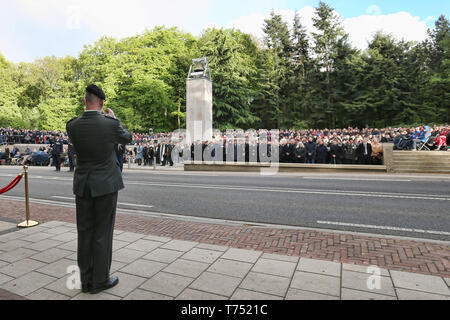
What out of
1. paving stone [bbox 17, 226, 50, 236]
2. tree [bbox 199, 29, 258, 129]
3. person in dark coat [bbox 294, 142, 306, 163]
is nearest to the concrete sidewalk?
paving stone [bbox 17, 226, 50, 236]

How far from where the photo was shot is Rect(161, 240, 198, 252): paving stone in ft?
14.4

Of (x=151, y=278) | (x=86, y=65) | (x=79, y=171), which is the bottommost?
(x=151, y=278)

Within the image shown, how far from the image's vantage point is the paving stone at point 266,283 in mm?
3112

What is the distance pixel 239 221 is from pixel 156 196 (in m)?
4.12

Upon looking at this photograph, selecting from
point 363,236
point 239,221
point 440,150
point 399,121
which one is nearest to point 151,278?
point 239,221

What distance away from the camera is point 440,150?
688 inches

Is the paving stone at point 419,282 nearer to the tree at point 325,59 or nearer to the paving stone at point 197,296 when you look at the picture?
the paving stone at point 197,296

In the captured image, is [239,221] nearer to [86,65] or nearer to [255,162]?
[255,162]

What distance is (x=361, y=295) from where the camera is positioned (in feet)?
9.79

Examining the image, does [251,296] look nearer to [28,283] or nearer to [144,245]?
[144,245]

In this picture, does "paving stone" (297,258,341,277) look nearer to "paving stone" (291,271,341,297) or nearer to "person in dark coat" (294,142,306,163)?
"paving stone" (291,271,341,297)

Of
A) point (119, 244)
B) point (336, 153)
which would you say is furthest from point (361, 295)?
point (336, 153)

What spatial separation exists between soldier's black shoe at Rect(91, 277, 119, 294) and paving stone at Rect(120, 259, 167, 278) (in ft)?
1.06

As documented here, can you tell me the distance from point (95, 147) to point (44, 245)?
8.54ft
